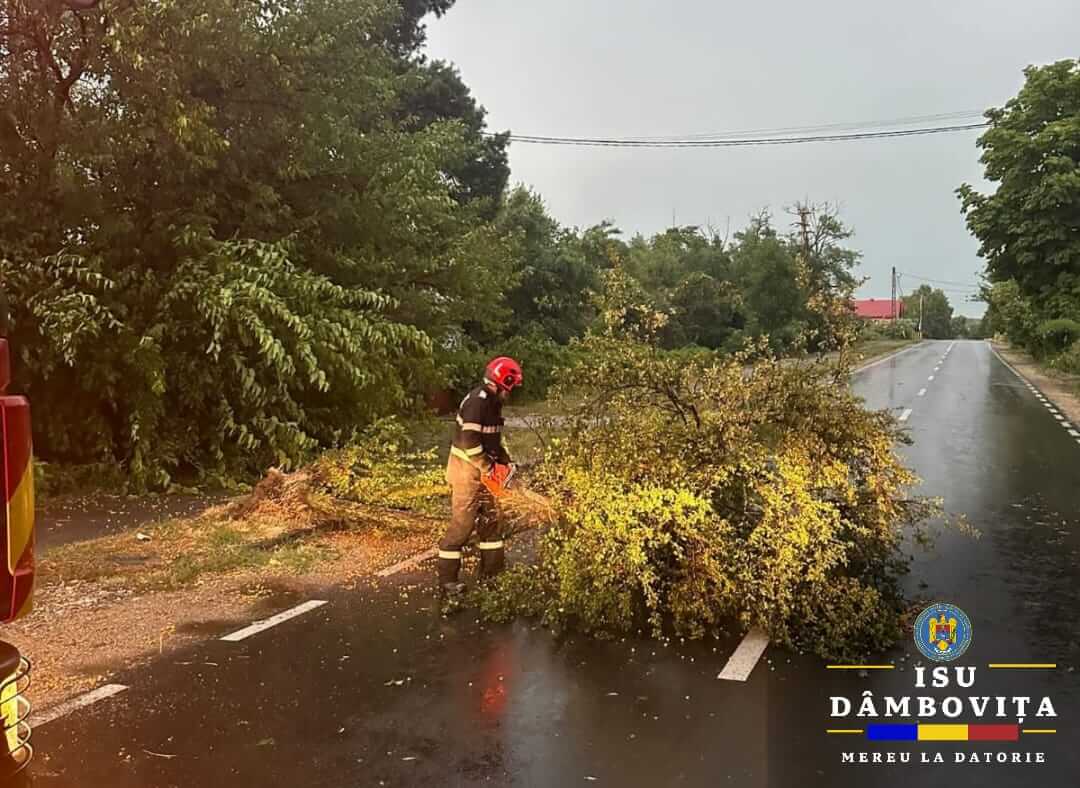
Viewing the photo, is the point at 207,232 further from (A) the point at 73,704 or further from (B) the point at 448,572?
(A) the point at 73,704

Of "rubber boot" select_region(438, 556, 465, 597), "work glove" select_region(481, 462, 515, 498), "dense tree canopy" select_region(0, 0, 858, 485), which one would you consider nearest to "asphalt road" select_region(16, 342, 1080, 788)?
"rubber boot" select_region(438, 556, 465, 597)

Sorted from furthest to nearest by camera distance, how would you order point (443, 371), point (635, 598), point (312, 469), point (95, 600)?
point (443, 371) → point (312, 469) → point (95, 600) → point (635, 598)

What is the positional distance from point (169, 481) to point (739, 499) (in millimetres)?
6723

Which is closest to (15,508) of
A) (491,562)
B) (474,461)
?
(474,461)

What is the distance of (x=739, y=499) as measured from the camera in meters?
5.93

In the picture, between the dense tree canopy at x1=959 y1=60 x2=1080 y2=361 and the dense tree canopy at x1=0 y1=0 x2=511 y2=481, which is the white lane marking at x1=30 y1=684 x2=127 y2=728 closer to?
the dense tree canopy at x1=0 y1=0 x2=511 y2=481

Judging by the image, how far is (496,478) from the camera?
6.18m

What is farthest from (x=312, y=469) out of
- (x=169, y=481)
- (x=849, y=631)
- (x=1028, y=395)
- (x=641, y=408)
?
(x=1028, y=395)

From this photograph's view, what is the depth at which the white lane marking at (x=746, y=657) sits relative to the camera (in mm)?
4832

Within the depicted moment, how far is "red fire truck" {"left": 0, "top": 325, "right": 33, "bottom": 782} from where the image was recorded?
2.09 m

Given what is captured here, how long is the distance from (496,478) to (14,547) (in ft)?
13.5

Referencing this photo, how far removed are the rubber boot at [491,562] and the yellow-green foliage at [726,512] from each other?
356 mm

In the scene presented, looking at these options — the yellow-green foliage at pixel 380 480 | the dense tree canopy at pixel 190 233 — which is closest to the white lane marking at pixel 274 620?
the yellow-green foliage at pixel 380 480

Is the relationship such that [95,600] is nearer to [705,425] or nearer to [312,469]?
[312,469]
